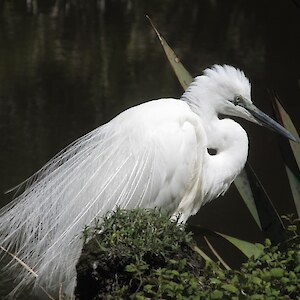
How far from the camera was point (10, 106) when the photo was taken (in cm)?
938

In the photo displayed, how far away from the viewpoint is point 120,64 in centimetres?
1177

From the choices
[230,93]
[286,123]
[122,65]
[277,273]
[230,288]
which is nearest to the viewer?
[230,288]

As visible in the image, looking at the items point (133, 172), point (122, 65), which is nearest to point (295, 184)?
point (133, 172)

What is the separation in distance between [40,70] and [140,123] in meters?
6.83

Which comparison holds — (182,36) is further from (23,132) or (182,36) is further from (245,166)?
(245,166)

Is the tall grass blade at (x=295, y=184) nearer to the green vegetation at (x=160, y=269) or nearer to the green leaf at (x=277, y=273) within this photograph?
the green vegetation at (x=160, y=269)

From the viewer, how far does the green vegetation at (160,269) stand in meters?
2.54

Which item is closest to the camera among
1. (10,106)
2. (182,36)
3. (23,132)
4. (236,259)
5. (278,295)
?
(278,295)

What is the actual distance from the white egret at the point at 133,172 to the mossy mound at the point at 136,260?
3.62 ft

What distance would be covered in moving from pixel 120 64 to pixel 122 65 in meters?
0.07

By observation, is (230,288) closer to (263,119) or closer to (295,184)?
(295,184)

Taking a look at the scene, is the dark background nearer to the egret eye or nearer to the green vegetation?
the egret eye

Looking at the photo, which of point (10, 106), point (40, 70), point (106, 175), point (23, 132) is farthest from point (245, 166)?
point (40, 70)

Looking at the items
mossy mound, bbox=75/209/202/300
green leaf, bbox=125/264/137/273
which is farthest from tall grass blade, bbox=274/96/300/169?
green leaf, bbox=125/264/137/273
